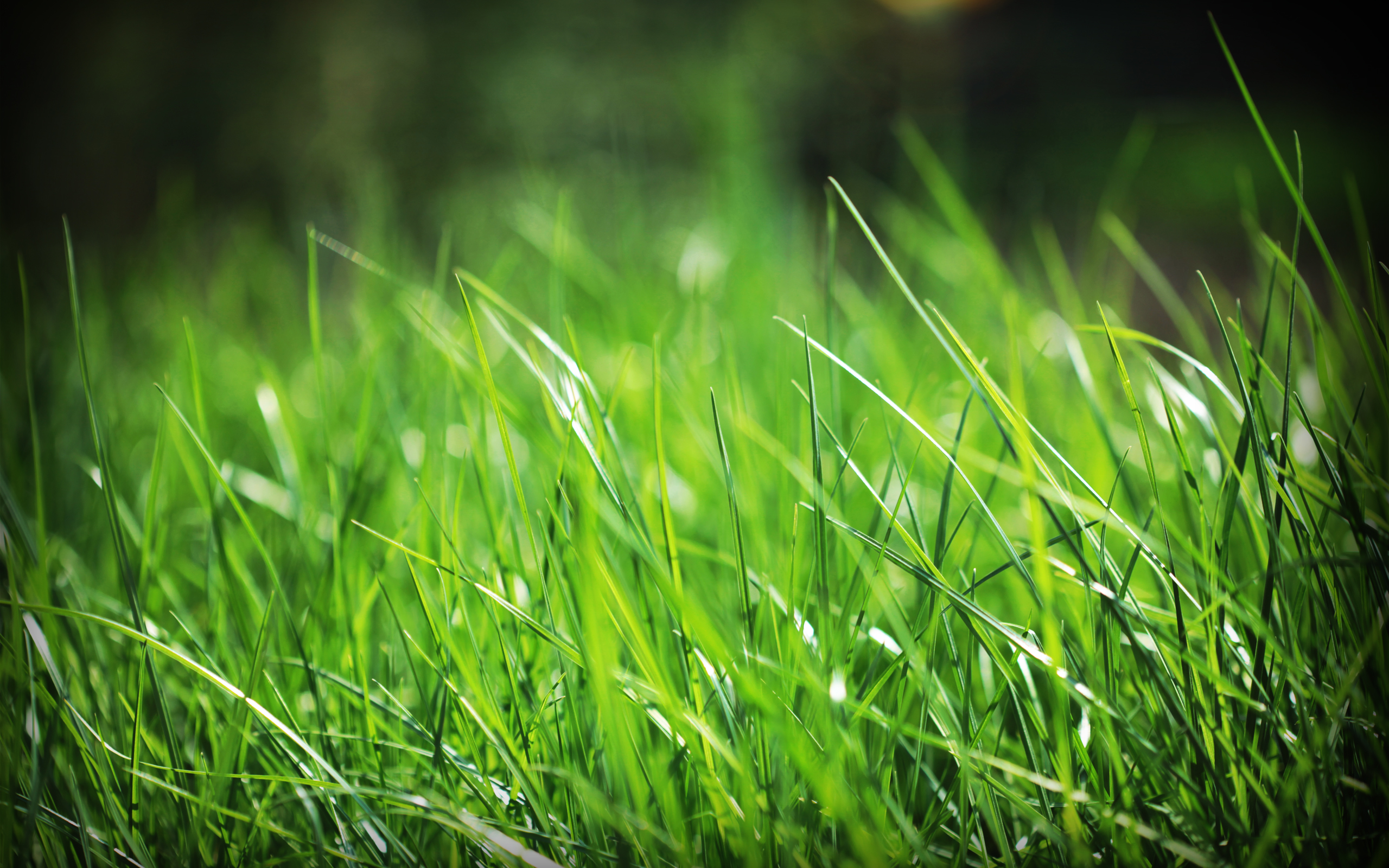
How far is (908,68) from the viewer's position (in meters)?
2.21

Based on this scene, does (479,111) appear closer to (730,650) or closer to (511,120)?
(511,120)

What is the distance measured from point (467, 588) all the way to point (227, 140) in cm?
211

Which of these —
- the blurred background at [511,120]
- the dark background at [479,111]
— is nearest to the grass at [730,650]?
the blurred background at [511,120]

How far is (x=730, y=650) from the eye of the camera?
0.35 m

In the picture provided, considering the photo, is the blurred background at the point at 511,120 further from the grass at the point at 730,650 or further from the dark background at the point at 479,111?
the grass at the point at 730,650

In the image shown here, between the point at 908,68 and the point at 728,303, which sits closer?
the point at 728,303

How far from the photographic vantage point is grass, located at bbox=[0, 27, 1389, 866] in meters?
0.25

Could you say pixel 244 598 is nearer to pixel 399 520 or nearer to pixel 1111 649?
pixel 399 520

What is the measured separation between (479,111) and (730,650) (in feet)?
6.61

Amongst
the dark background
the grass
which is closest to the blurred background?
the dark background

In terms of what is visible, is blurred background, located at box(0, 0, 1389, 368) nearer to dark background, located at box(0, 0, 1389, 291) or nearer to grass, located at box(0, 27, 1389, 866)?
dark background, located at box(0, 0, 1389, 291)

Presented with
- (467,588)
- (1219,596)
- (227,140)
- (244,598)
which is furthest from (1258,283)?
(227,140)

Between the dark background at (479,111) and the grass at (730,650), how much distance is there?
1.41 m

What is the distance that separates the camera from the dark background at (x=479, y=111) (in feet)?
6.05
